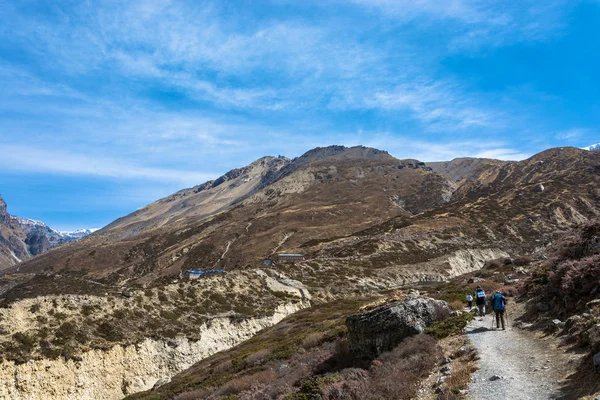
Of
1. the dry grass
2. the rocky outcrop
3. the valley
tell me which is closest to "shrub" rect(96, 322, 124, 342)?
the valley

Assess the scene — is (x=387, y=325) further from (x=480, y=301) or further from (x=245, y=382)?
(x=245, y=382)

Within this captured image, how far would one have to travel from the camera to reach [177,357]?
135 feet

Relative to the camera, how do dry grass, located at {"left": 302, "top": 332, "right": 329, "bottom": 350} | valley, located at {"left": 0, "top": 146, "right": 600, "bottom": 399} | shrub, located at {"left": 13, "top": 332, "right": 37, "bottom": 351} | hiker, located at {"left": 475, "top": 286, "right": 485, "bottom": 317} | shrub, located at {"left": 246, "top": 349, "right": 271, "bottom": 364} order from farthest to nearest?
1. valley, located at {"left": 0, "top": 146, "right": 600, "bottom": 399}
2. shrub, located at {"left": 13, "top": 332, "right": 37, "bottom": 351}
3. shrub, located at {"left": 246, "top": 349, "right": 271, "bottom": 364}
4. dry grass, located at {"left": 302, "top": 332, "right": 329, "bottom": 350}
5. hiker, located at {"left": 475, "top": 286, "right": 485, "bottom": 317}

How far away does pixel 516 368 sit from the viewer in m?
12.0

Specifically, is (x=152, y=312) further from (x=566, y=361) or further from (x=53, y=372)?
(x=566, y=361)

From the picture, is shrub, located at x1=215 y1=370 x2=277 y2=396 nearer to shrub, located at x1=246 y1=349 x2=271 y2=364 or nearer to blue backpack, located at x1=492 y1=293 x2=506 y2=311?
shrub, located at x1=246 y1=349 x2=271 y2=364

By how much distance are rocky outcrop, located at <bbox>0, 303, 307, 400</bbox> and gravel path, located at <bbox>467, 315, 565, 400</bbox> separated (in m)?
32.7

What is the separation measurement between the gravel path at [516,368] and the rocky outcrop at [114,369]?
32672 millimetres

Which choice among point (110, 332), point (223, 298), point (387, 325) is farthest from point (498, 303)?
point (223, 298)

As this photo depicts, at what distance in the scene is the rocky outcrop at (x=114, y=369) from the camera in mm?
30141

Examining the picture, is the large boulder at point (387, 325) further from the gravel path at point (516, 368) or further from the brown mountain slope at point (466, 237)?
the brown mountain slope at point (466, 237)

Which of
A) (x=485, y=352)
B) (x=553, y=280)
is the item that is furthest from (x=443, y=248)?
(x=485, y=352)

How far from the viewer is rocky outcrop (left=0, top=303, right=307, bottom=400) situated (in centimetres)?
3014

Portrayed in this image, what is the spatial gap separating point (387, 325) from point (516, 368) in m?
6.60
